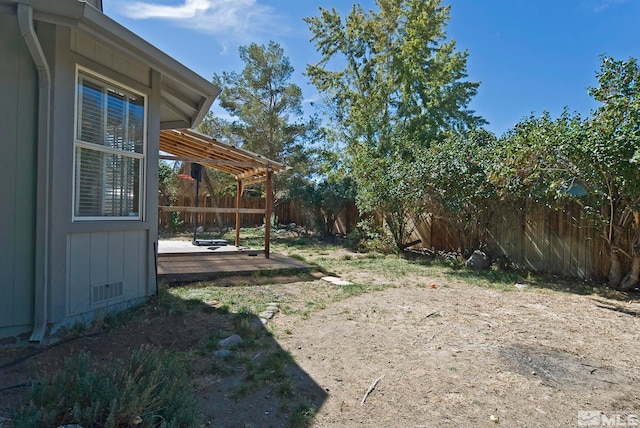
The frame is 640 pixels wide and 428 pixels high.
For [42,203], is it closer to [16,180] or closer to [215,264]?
[16,180]

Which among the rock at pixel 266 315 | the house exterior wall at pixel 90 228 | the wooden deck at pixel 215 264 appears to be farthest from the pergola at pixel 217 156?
the rock at pixel 266 315

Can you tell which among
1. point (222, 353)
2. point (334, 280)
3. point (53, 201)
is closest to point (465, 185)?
point (334, 280)

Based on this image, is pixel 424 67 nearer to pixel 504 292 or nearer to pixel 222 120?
pixel 222 120

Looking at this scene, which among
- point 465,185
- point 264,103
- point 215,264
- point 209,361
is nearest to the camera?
point 209,361

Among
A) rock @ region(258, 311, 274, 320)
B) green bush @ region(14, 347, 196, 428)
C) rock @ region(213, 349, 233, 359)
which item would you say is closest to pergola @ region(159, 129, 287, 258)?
rock @ region(258, 311, 274, 320)

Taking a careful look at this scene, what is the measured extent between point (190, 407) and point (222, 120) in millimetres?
15339

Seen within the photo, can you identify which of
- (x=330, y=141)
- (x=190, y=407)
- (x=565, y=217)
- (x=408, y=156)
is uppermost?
(x=330, y=141)

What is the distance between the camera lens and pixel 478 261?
802cm

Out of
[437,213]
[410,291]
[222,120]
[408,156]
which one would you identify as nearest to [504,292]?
[410,291]

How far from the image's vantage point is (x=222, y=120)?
1594 centimetres

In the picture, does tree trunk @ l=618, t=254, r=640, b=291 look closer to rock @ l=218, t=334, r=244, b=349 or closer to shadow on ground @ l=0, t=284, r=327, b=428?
shadow on ground @ l=0, t=284, r=327, b=428

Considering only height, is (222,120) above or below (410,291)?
above

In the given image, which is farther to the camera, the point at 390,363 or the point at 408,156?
the point at 408,156

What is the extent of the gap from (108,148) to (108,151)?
0.10 ft
